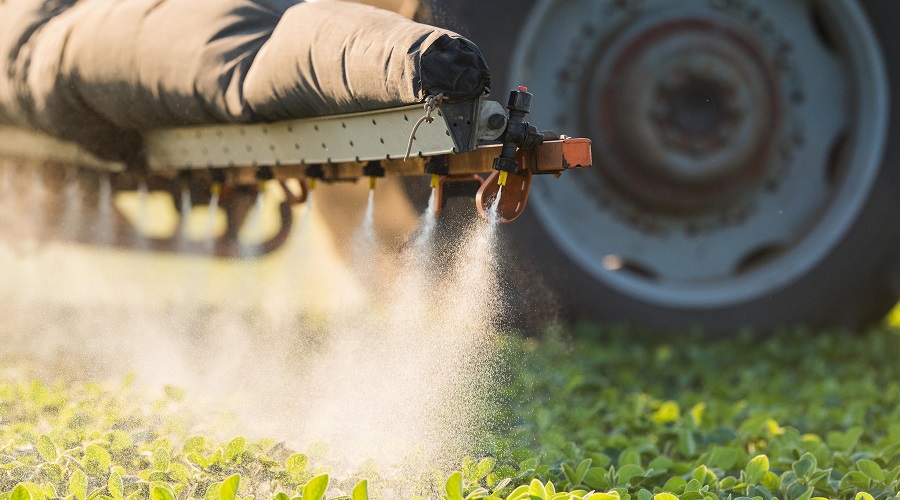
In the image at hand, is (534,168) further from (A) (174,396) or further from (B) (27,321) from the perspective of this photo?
(B) (27,321)

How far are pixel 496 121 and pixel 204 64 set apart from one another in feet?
2.63

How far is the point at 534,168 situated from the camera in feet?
6.39

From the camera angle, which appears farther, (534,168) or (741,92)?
(741,92)

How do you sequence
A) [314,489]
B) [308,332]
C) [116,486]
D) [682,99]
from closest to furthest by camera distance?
[314,489], [116,486], [308,332], [682,99]

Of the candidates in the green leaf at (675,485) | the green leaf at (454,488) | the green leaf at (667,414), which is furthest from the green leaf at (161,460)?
the green leaf at (667,414)

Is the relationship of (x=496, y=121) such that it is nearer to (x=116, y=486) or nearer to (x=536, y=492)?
(x=536, y=492)

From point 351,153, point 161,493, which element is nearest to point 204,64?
point 351,153

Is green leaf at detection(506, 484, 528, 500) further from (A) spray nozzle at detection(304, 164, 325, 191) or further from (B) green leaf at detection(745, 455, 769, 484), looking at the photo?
(A) spray nozzle at detection(304, 164, 325, 191)

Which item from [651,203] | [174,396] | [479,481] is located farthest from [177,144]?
[651,203]

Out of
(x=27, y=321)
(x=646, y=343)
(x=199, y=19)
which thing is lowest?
(x=27, y=321)

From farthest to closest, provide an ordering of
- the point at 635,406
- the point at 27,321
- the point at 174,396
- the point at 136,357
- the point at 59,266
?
the point at 59,266 → the point at 27,321 → the point at 136,357 → the point at 635,406 → the point at 174,396

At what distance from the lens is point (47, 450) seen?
189 cm

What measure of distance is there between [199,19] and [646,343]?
6.19 feet

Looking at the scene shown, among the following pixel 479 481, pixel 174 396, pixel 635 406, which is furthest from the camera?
pixel 635 406
